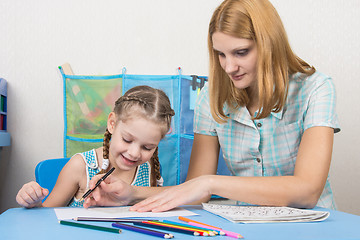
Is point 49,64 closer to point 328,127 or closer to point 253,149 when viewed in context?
point 253,149

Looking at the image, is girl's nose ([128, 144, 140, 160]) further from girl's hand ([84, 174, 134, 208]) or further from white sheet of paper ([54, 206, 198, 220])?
white sheet of paper ([54, 206, 198, 220])

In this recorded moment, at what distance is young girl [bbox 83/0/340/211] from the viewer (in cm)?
92

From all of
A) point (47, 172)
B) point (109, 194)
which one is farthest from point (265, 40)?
point (47, 172)

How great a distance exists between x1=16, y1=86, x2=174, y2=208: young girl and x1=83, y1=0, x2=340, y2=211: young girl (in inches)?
6.4

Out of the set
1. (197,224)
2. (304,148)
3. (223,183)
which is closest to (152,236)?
(197,224)

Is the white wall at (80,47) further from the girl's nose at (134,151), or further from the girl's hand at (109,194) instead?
the girl's hand at (109,194)

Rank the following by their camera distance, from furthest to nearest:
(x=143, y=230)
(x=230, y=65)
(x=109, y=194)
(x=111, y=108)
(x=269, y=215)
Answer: (x=111, y=108), (x=230, y=65), (x=109, y=194), (x=269, y=215), (x=143, y=230)

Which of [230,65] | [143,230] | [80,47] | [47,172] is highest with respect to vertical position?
[80,47]

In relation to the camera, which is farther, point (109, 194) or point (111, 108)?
point (111, 108)

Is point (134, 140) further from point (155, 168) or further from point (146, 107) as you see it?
point (155, 168)

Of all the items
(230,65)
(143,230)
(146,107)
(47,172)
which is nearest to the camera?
(143,230)

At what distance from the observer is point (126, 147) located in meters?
1.16

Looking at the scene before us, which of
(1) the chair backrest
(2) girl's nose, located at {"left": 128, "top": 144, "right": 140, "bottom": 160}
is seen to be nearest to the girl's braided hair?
(2) girl's nose, located at {"left": 128, "top": 144, "right": 140, "bottom": 160}

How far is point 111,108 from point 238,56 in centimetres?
96
